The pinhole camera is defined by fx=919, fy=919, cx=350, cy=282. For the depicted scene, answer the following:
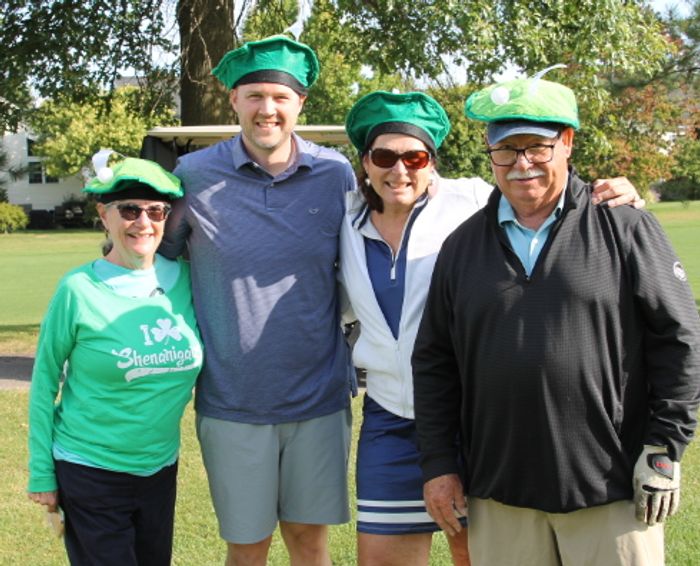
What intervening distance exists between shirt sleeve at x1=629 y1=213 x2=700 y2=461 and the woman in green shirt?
1681mm

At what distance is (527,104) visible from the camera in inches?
107

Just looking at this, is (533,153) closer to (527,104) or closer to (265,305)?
(527,104)

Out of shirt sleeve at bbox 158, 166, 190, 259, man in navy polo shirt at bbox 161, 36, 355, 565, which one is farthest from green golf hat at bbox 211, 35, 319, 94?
shirt sleeve at bbox 158, 166, 190, 259

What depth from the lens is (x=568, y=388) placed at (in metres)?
2.63

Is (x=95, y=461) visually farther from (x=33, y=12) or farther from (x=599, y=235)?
(x=33, y=12)

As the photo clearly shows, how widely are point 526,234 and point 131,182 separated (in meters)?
1.48

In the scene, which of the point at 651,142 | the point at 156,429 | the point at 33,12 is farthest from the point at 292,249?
the point at 651,142

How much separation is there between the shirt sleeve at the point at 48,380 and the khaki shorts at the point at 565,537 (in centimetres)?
151

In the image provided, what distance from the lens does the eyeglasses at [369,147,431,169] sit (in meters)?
3.41

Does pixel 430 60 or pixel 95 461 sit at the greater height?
pixel 430 60

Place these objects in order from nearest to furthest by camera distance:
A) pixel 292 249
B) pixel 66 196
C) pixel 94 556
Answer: pixel 94 556 < pixel 292 249 < pixel 66 196

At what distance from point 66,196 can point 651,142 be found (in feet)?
120

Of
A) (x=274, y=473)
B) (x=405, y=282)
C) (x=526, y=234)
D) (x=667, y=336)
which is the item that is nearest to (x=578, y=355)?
(x=667, y=336)

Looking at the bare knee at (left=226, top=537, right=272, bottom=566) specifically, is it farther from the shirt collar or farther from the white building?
the white building
